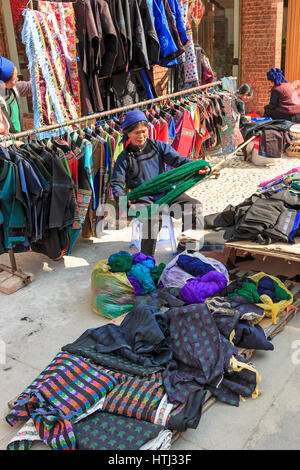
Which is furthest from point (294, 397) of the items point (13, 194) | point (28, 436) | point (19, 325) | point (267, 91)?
point (267, 91)

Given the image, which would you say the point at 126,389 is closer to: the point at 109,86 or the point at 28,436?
the point at 28,436

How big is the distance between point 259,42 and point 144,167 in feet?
22.4

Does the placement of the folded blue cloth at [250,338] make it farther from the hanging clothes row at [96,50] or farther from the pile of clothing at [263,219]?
the hanging clothes row at [96,50]

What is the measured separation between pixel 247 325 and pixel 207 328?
355 mm

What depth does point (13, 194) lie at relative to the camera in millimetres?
4129

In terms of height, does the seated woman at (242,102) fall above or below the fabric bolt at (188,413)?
above

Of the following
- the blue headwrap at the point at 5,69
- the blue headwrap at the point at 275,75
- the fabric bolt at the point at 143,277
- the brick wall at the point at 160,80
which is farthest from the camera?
the blue headwrap at the point at 275,75

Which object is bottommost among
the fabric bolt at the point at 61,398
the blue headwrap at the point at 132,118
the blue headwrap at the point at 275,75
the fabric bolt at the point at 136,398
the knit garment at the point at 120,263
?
the fabric bolt at the point at 136,398

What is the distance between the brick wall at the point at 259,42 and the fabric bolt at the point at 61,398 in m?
8.73

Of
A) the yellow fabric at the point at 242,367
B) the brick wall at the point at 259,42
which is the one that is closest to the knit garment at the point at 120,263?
the yellow fabric at the point at 242,367

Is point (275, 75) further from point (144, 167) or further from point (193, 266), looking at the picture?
point (193, 266)

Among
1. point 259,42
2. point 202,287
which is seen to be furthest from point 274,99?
point 202,287

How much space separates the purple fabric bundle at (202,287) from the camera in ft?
→ 12.3

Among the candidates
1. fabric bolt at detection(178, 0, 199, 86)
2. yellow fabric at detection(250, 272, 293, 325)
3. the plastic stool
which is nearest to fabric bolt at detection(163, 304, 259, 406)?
yellow fabric at detection(250, 272, 293, 325)
